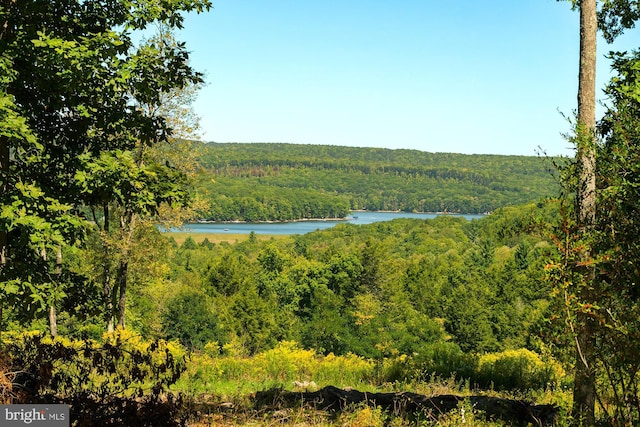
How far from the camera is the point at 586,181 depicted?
15.1 ft

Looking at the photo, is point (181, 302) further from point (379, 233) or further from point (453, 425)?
point (379, 233)

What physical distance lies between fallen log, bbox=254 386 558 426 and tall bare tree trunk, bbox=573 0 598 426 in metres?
0.84

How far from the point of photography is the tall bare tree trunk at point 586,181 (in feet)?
12.7

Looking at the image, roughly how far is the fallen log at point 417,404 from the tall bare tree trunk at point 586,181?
0.84 m

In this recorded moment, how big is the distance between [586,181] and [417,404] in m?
3.37

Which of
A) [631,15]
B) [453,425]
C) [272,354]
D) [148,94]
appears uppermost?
[631,15]

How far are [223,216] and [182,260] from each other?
111m

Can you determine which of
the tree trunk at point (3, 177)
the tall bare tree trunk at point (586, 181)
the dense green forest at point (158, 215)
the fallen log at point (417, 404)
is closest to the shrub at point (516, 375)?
the dense green forest at point (158, 215)

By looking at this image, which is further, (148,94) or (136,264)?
(136,264)

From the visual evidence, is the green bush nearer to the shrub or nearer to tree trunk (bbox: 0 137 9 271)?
the shrub

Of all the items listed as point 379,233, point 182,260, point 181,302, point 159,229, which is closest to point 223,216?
point 379,233

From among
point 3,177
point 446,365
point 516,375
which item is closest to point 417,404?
point 516,375

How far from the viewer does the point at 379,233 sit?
127000 mm

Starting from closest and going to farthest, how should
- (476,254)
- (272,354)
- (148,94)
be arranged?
(148,94) < (272,354) < (476,254)
